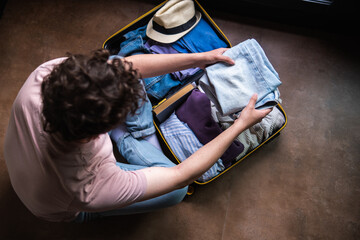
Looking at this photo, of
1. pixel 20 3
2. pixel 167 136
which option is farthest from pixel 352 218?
pixel 20 3

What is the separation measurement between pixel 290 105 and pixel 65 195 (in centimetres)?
97

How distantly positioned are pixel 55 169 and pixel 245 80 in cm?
59

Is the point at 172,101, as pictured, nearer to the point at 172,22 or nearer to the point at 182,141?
the point at 182,141

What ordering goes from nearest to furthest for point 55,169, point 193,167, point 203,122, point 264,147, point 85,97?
point 85,97
point 55,169
point 193,167
point 203,122
point 264,147

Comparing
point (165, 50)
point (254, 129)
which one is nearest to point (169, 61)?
point (165, 50)

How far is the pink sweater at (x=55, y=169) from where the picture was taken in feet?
2.12

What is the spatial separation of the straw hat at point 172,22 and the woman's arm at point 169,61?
0.23 meters

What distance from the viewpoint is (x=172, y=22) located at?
1.12 meters

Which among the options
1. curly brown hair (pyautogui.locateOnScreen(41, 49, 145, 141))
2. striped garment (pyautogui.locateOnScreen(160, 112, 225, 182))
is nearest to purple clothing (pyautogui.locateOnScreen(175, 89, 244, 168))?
striped garment (pyautogui.locateOnScreen(160, 112, 225, 182))

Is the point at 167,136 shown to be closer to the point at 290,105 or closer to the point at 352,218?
the point at 290,105

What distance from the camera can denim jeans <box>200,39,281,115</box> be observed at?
92 cm

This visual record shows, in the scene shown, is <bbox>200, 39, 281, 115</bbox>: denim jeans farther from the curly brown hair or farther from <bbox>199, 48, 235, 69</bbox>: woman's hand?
the curly brown hair

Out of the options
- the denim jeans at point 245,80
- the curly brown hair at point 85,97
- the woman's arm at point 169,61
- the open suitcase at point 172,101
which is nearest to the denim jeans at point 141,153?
the open suitcase at point 172,101

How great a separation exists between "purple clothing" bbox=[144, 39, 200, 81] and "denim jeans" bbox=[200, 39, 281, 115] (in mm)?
182
